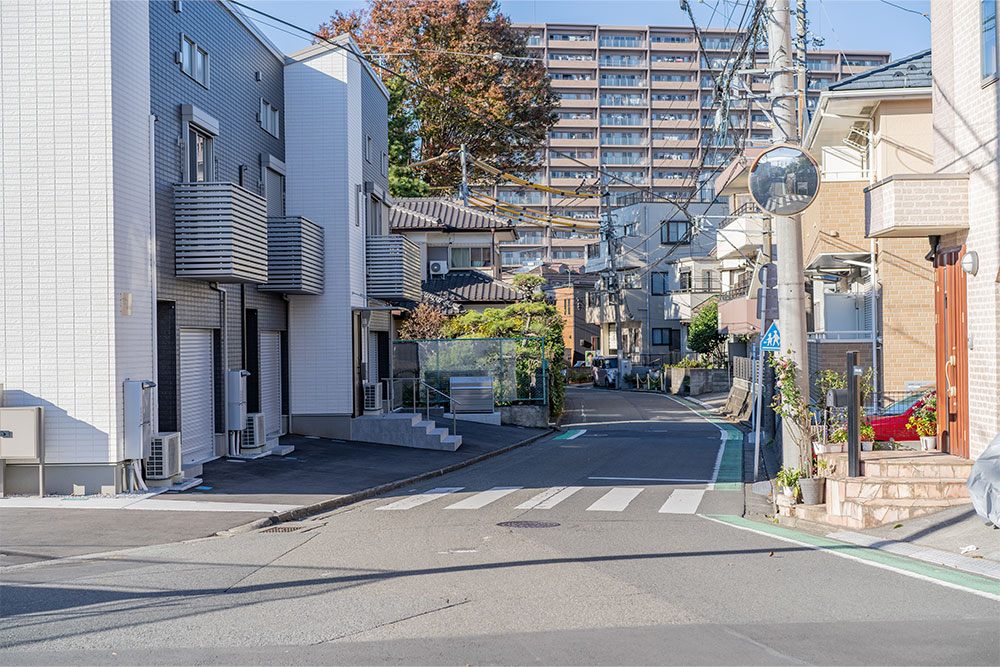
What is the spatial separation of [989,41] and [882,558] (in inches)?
306

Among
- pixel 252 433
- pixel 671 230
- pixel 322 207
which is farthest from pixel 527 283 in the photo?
pixel 671 230

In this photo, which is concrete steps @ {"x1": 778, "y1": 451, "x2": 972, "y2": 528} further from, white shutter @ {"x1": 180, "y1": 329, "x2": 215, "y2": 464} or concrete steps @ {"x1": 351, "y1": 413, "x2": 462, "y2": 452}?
concrete steps @ {"x1": 351, "y1": 413, "x2": 462, "y2": 452}

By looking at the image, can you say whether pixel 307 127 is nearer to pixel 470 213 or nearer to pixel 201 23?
pixel 201 23

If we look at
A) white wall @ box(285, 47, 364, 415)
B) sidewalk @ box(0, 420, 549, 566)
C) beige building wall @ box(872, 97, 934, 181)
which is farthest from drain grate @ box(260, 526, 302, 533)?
beige building wall @ box(872, 97, 934, 181)

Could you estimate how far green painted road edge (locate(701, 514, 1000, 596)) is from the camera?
8781 millimetres

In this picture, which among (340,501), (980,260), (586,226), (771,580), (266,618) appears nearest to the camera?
(266,618)

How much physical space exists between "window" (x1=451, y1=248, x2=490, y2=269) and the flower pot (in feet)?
108

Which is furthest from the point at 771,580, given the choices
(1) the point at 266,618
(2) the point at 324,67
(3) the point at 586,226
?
(3) the point at 586,226

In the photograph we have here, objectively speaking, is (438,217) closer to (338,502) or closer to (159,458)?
(159,458)

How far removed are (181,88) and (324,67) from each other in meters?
7.65

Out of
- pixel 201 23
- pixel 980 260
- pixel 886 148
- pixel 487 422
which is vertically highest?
pixel 201 23

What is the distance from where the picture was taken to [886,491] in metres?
12.4

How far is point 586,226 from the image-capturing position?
69.8 meters

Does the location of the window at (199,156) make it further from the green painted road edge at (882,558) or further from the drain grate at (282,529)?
the green painted road edge at (882,558)
